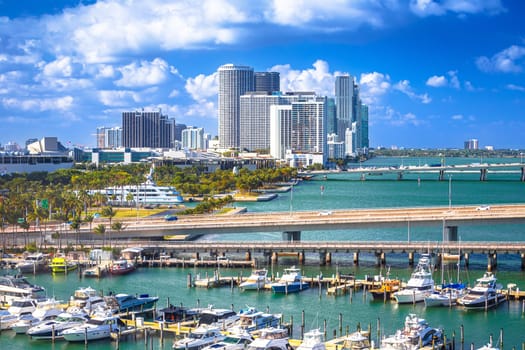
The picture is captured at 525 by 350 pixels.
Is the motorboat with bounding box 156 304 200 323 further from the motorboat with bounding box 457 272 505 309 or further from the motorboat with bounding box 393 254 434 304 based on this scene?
the motorboat with bounding box 457 272 505 309

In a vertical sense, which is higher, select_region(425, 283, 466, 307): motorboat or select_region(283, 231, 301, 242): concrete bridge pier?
select_region(283, 231, 301, 242): concrete bridge pier

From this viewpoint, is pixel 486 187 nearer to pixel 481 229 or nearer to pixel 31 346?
pixel 481 229

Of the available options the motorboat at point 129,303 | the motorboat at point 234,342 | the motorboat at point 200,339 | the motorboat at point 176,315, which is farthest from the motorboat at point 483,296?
the motorboat at point 129,303

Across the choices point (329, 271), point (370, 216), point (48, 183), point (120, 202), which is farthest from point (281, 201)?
point (329, 271)

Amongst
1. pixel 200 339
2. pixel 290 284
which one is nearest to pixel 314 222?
pixel 290 284

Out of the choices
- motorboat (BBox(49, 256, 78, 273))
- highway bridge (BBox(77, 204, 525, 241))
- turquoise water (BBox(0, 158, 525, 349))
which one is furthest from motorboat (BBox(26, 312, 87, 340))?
highway bridge (BBox(77, 204, 525, 241))

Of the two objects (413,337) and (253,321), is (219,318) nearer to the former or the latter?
(253,321)

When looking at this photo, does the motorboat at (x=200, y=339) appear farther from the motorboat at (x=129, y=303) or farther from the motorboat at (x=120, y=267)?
the motorboat at (x=120, y=267)
